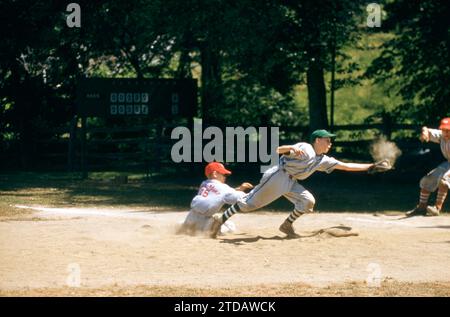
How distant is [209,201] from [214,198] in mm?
84

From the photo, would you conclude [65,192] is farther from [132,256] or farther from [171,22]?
[132,256]

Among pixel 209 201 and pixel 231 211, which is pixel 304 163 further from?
pixel 209 201

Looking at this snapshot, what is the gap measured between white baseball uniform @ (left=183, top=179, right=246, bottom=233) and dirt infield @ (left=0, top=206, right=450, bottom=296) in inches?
12.8

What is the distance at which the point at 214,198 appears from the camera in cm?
1340

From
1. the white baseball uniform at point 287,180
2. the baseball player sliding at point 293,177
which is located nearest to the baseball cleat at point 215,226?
the baseball player sliding at point 293,177

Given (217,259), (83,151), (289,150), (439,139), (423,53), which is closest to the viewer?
(217,259)

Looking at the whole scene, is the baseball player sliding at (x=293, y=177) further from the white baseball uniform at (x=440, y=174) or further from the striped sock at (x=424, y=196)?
the striped sock at (x=424, y=196)

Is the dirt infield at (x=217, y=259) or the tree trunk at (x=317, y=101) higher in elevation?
the tree trunk at (x=317, y=101)

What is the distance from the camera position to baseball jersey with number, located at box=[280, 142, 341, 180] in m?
13.2

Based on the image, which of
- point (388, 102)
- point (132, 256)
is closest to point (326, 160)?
point (132, 256)

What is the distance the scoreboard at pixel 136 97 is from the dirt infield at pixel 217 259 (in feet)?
27.6

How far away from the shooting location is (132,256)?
11523 mm

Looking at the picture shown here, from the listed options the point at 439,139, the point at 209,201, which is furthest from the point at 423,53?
the point at 209,201

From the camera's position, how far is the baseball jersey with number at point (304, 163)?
43.2ft
